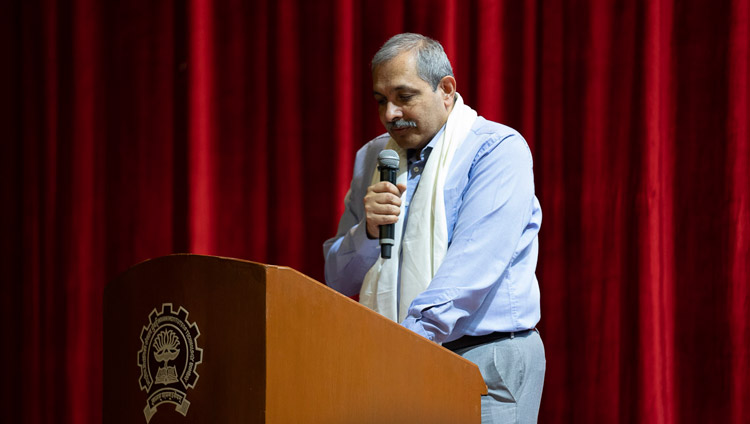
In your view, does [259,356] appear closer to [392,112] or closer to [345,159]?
[392,112]

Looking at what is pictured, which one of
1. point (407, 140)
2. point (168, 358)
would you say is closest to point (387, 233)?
point (407, 140)

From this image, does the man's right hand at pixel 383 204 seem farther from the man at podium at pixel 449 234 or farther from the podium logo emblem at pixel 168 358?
the podium logo emblem at pixel 168 358

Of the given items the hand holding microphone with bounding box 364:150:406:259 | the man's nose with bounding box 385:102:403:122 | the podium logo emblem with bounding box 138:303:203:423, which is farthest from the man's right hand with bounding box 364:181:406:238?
the podium logo emblem with bounding box 138:303:203:423

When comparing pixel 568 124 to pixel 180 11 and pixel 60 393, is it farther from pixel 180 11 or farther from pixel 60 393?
pixel 60 393

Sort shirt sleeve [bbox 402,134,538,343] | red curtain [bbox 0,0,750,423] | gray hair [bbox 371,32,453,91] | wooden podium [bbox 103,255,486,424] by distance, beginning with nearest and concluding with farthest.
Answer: wooden podium [bbox 103,255,486,424] < shirt sleeve [bbox 402,134,538,343] < gray hair [bbox 371,32,453,91] < red curtain [bbox 0,0,750,423]

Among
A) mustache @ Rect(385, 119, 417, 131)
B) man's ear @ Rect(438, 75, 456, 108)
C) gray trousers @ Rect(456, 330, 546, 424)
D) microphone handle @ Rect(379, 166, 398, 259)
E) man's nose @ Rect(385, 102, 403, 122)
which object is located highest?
man's ear @ Rect(438, 75, 456, 108)

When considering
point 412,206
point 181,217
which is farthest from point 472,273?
point 181,217

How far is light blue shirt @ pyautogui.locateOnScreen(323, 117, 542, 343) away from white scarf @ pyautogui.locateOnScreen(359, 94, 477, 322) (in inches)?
1.0

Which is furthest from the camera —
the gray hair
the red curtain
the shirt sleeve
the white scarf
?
the red curtain

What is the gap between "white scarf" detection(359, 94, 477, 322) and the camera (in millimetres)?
1640

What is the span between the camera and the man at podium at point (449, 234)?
59.2 inches

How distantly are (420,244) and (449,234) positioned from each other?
0.22 ft

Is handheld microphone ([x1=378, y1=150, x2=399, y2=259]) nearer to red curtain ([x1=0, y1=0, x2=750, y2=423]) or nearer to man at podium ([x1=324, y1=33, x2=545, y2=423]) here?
man at podium ([x1=324, y1=33, x2=545, y2=423])

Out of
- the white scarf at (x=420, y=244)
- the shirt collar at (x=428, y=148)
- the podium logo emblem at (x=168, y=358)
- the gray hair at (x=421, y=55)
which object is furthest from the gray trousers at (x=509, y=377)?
the podium logo emblem at (x=168, y=358)
